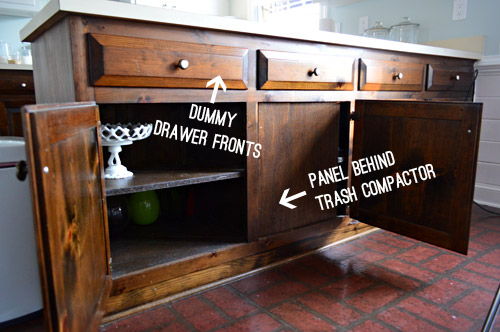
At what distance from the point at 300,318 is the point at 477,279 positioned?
2.41 ft

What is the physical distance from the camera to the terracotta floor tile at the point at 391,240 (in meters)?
1.77

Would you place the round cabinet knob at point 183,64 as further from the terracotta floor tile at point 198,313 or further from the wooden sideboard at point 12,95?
the wooden sideboard at point 12,95

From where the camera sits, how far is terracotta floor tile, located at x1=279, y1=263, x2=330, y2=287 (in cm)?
143

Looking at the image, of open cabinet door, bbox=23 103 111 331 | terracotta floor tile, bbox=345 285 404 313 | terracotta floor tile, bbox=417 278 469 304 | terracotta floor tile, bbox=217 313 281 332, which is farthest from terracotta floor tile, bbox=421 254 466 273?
open cabinet door, bbox=23 103 111 331

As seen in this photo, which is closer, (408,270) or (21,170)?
(21,170)

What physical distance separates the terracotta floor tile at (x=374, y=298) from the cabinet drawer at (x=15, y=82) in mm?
2412

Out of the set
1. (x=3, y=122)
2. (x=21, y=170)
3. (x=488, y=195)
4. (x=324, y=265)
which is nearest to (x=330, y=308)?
(x=324, y=265)

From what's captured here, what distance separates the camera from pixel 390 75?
5.86ft

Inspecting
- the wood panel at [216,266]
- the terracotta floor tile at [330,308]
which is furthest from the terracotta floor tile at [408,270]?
the terracotta floor tile at [330,308]

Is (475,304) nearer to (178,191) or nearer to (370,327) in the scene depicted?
(370,327)

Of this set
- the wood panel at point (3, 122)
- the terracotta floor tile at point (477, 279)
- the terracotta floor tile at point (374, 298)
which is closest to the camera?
the terracotta floor tile at point (374, 298)

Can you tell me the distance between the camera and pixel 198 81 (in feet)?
3.98

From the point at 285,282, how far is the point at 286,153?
49cm

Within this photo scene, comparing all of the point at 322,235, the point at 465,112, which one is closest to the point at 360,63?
the point at 465,112
